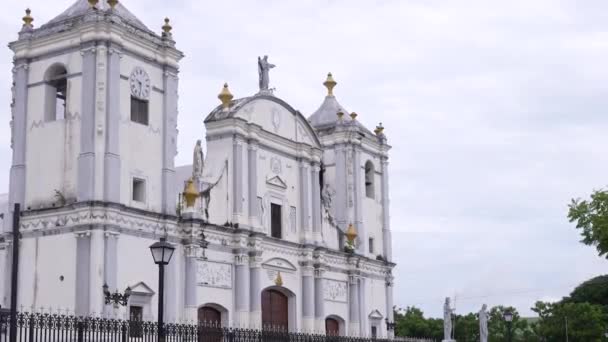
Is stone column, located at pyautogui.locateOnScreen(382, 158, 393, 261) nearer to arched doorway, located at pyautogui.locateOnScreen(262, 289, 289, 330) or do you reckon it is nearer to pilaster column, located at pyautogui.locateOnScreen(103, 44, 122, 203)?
arched doorway, located at pyautogui.locateOnScreen(262, 289, 289, 330)

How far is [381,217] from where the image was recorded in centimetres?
4372

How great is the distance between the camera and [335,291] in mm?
39031

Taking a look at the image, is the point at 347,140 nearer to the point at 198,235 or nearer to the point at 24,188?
the point at 198,235

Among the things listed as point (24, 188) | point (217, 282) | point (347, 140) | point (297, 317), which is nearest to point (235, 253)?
point (217, 282)

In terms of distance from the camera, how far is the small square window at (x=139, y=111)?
30156 millimetres

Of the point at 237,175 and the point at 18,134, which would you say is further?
the point at 237,175

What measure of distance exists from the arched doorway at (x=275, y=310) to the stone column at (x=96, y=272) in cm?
832

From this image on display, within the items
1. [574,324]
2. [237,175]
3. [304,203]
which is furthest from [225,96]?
[574,324]

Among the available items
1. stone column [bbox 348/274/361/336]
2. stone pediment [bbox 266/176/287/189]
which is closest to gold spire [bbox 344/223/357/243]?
stone column [bbox 348/274/361/336]

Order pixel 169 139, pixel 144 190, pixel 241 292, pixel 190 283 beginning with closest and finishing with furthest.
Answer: pixel 144 190
pixel 190 283
pixel 169 139
pixel 241 292

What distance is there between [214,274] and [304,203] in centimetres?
646

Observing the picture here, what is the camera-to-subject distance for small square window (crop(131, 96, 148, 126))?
30.2 meters

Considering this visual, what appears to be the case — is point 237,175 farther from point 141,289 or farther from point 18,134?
point 18,134

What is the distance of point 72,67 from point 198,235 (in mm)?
6503
